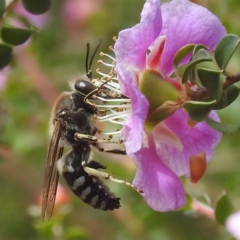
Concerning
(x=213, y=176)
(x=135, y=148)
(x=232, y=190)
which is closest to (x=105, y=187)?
(x=135, y=148)

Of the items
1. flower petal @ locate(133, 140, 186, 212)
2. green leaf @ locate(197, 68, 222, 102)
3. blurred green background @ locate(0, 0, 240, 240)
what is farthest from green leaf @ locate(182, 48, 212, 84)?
blurred green background @ locate(0, 0, 240, 240)

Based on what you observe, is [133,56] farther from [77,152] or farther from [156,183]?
[77,152]

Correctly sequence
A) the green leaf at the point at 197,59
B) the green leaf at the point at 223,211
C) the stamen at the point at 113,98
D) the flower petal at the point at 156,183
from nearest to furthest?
1. the green leaf at the point at 197,59
2. the flower petal at the point at 156,183
3. the stamen at the point at 113,98
4. the green leaf at the point at 223,211

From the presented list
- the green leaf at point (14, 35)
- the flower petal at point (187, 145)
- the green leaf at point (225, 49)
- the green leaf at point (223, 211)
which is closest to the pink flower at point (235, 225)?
the green leaf at point (223, 211)

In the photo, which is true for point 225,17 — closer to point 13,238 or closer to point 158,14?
point 158,14

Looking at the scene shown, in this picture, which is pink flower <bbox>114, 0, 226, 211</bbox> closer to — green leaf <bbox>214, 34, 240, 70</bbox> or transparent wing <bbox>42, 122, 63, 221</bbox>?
green leaf <bbox>214, 34, 240, 70</bbox>

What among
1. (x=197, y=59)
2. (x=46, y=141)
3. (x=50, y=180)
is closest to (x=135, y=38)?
(x=197, y=59)

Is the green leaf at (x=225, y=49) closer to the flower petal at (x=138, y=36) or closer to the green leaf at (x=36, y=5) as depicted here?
the flower petal at (x=138, y=36)
